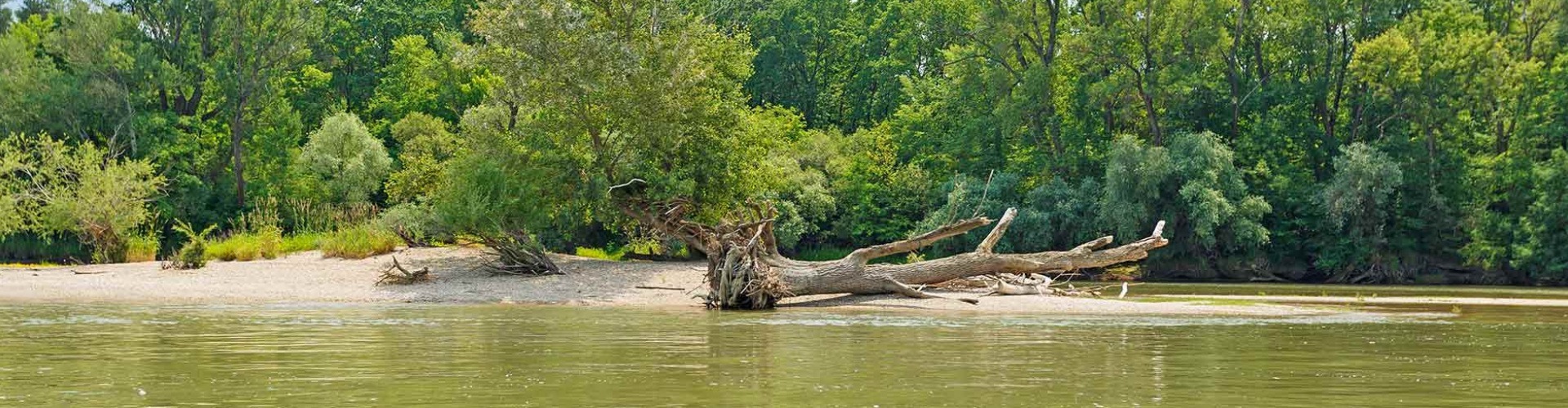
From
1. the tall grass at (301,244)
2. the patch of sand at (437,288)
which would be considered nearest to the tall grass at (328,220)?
the tall grass at (301,244)

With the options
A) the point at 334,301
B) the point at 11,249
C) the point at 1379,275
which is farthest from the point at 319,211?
the point at 1379,275

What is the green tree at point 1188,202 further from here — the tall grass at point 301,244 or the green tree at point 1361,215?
the tall grass at point 301,244

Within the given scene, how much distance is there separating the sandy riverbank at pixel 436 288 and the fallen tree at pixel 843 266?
443mm

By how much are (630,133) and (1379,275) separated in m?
31.8

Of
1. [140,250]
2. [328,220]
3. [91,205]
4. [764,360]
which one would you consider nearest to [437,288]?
[328,220]

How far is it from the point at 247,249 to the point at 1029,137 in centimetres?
3767

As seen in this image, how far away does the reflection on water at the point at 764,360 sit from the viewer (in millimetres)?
14547

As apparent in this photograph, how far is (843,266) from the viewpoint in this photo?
1325 inches

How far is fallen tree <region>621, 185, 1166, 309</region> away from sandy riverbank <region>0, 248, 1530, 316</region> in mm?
443

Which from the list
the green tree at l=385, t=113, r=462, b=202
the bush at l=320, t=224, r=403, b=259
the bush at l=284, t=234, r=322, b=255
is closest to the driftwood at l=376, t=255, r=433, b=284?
the bush at l=320, t=224, r=403, b=259

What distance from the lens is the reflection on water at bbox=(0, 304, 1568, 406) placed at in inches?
573

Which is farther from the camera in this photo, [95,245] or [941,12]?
[941,12]

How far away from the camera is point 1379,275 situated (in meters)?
59.5

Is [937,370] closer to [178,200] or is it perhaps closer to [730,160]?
[730,160]
